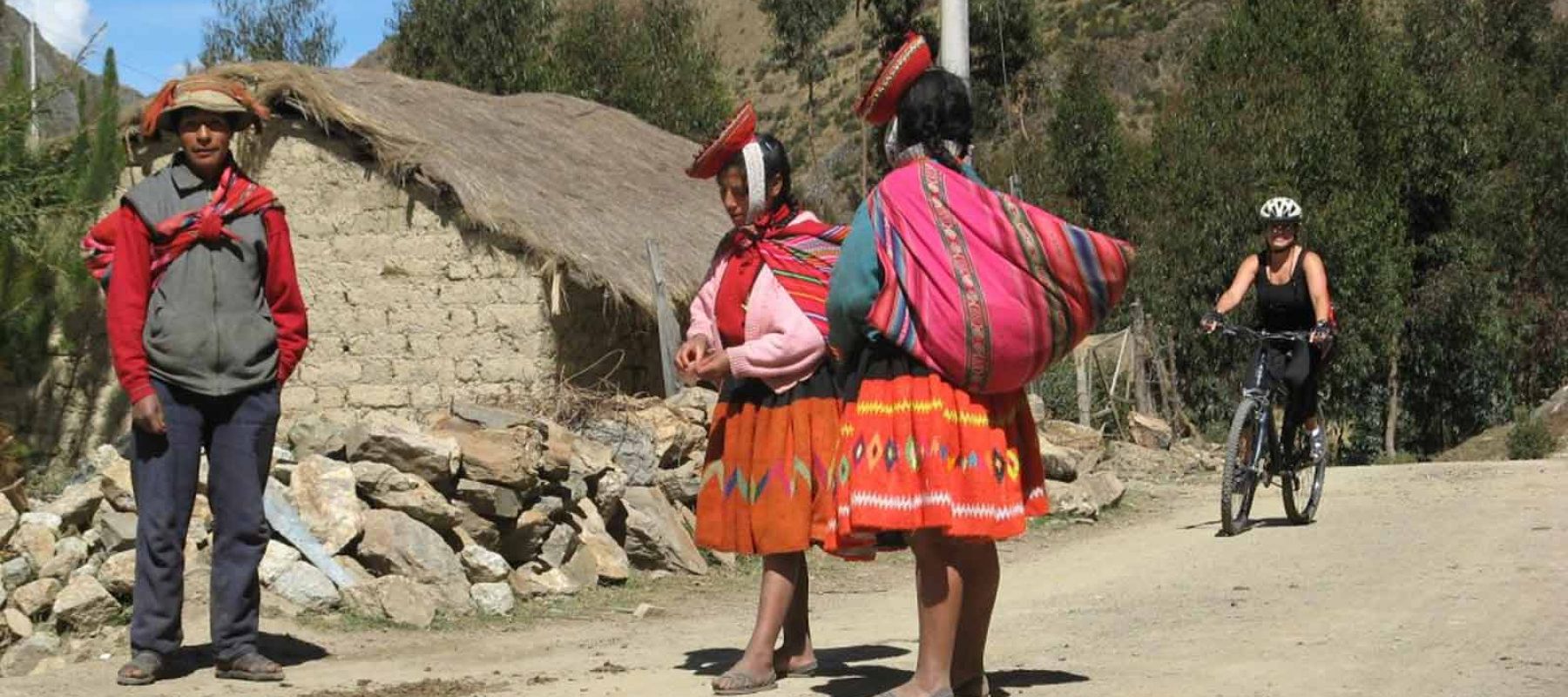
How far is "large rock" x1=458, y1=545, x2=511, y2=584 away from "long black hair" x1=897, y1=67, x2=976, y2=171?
12.7 ft

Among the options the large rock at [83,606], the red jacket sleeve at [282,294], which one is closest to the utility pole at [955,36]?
the red jacket sleeve at [282,294]

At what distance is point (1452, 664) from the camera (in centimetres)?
568

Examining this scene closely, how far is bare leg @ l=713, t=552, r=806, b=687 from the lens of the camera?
18.4ft

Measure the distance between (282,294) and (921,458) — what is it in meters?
2.42

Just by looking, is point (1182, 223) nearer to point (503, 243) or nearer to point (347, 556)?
point (503, 243)

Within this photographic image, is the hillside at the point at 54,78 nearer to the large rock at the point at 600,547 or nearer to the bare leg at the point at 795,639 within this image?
the large rock at the point at 600,547

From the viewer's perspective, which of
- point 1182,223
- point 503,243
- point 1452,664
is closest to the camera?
point 1452,664

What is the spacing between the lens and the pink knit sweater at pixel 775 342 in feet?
18.8

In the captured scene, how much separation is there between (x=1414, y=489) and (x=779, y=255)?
8.09 metres

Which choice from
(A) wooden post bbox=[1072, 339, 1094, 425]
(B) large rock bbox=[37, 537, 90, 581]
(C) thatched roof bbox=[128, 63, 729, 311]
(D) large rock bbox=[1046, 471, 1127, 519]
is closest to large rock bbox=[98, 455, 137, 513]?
(B) large rock bbox=[37, 537, 90, 581]

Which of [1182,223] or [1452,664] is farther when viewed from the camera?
[1182,223]

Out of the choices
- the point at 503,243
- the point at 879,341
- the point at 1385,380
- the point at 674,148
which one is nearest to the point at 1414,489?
the point at 503,243

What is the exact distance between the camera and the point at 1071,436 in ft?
49.8

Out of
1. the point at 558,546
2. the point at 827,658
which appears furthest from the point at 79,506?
the point at 827,658
